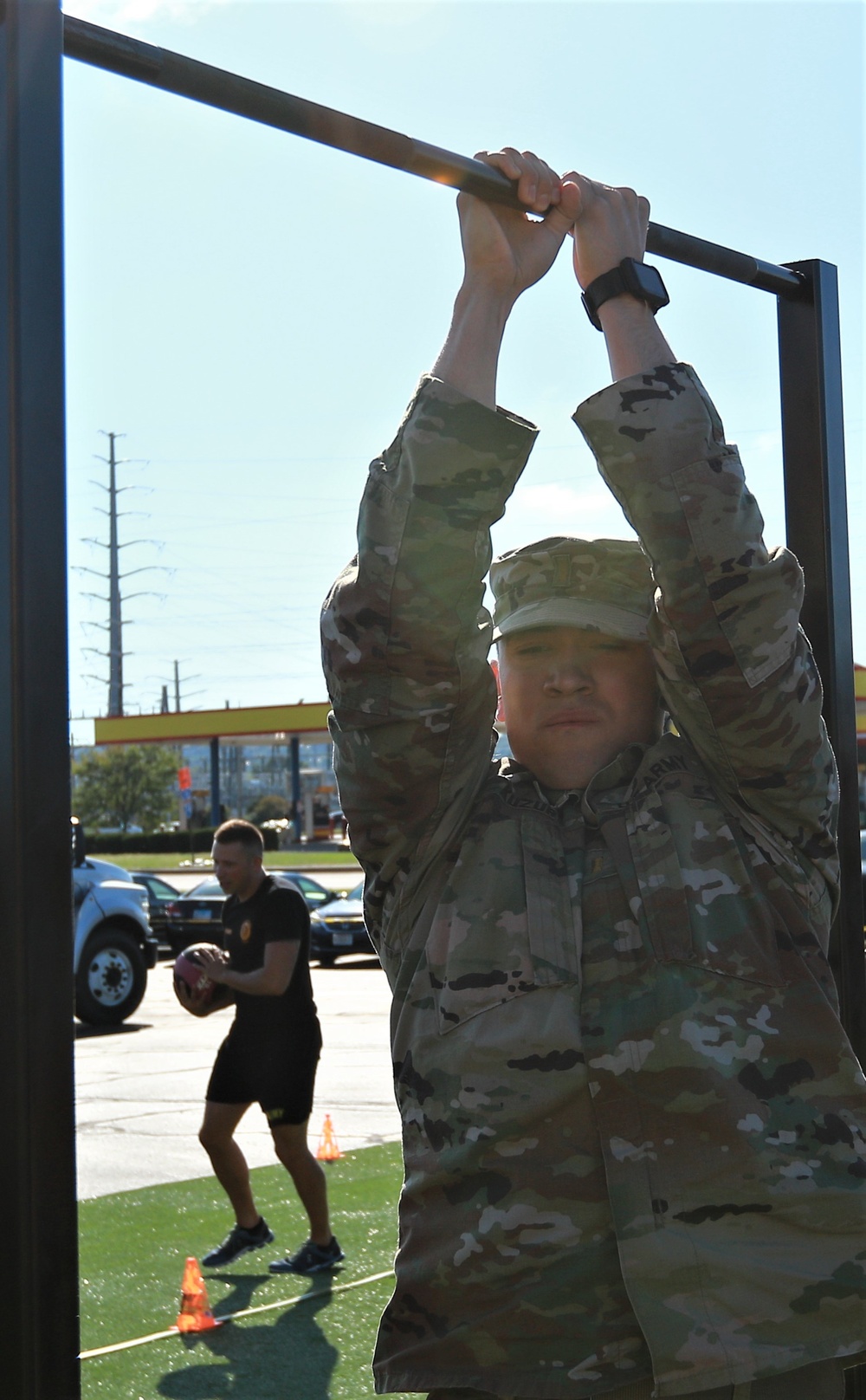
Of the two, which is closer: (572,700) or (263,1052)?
(572,700)

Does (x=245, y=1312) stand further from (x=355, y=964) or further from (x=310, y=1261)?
(x=355, y=964)

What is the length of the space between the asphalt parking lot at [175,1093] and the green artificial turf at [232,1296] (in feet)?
2.02

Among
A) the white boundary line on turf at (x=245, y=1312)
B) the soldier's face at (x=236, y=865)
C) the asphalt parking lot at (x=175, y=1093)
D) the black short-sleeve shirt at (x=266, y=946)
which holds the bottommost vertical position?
the asphalt parking lot at (x=175, y=1093)

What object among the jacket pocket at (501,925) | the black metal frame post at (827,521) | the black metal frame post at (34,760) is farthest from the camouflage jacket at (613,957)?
the black metal frame post at (827,521)

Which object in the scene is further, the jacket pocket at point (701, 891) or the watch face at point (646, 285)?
the watch face at point (646, 285)

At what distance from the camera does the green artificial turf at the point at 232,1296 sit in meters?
4.44

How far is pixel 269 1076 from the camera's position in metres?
5.80

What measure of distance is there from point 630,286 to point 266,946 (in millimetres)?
4505

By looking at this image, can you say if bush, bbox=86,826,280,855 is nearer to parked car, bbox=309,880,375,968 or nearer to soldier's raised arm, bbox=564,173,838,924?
parked car, bbox=309,880,375,968

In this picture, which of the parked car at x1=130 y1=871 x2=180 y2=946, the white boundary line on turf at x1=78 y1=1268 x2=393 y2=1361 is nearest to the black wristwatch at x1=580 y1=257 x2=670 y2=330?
the white boundary line on turf at x1=78 y1=1268 x2=393 y2=1361

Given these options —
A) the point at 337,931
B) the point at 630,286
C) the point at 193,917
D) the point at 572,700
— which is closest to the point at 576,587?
the point at 572,700

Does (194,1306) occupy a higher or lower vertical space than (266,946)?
lower

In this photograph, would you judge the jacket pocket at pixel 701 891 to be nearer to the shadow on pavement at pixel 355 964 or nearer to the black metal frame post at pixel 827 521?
the black metal frame post at pixel 827 521

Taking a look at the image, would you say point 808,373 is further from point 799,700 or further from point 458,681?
point 458,681
